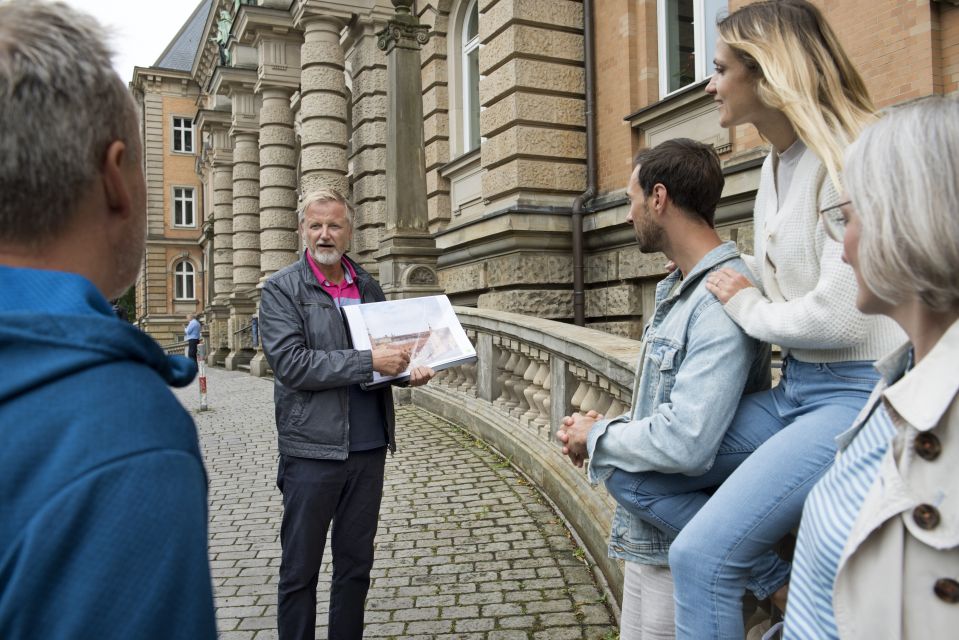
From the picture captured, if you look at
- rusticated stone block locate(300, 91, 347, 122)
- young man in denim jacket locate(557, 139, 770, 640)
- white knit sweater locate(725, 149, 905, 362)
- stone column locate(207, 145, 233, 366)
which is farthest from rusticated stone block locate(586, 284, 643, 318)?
stone column locate(207, 145, 233, 366)

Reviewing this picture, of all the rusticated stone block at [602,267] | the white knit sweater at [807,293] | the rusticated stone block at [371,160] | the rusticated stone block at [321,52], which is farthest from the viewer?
the rusticated stone block at [371,160]

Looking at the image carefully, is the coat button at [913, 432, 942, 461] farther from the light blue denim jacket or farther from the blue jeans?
the light blue denim jacket

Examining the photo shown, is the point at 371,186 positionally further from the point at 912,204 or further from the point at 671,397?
the point at 912,204

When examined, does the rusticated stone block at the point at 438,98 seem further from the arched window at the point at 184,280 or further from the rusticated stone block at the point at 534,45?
the arched window at the point at 184,280

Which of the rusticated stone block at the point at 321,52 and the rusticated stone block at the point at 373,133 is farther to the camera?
the rusticated stone block at the point at 373,133

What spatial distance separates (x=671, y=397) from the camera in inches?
76.9

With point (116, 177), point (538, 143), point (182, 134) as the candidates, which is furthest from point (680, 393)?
point (182, 134)

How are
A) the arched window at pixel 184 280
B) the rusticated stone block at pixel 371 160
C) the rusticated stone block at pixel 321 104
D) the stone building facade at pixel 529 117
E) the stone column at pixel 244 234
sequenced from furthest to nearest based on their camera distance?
the arched window at pixel 184 280 < the stone column at pixel 244 234 < the rusticated stone block at pixel 371 160 < the rusticated stone block at pixel 321 104 < the stone building facade at pixel 529 117

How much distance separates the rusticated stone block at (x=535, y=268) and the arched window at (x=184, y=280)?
38.4 m

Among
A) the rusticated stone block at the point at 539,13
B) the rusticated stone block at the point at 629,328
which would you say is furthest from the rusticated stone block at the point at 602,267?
the rusticated stone block at the point at 539,13

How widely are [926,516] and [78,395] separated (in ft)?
3.73

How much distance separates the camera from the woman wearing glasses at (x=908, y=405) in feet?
Answer: 3.54

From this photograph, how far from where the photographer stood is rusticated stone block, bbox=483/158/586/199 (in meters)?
10.5

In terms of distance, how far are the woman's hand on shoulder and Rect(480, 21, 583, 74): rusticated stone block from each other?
9.22 meters
